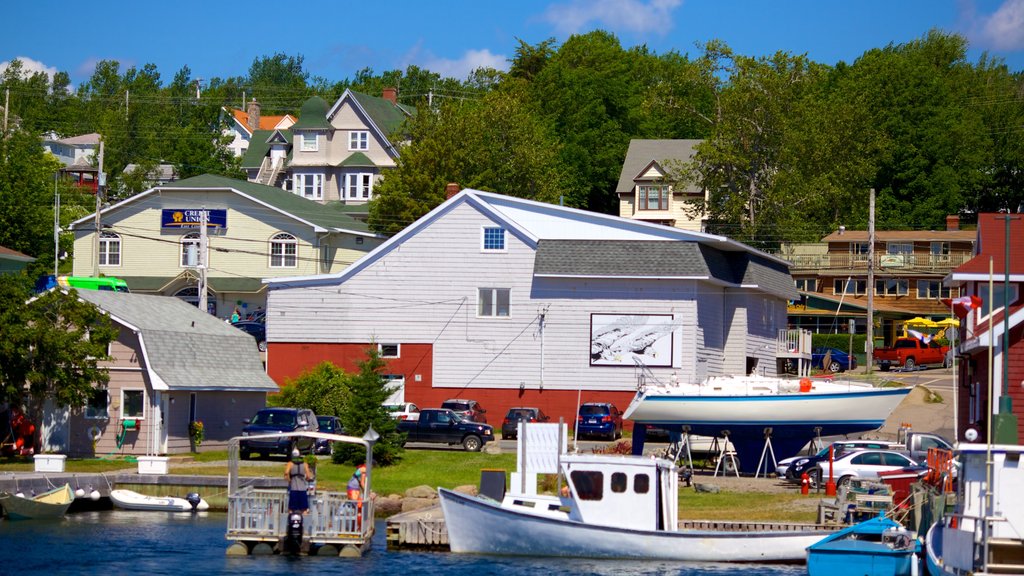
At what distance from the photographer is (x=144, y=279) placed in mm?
87812

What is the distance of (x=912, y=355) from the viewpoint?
271ft

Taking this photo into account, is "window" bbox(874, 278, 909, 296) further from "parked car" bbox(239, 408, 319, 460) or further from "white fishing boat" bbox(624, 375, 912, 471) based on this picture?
"parked car" bbox(239, 408, 319, 460)

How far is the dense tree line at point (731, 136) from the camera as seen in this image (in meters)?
91.3

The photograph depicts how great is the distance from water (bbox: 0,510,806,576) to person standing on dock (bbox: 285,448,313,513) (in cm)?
125

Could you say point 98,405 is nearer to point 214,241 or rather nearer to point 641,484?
point 641,484

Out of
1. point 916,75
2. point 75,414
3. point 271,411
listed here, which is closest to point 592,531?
point 271,411

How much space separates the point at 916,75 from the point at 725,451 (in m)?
76.1

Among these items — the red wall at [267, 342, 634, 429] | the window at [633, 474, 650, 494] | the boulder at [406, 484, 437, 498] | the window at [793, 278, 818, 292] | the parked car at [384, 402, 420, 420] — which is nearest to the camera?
the window at [633, 474, 650, 494]

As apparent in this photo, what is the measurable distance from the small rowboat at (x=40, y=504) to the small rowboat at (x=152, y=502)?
211cm

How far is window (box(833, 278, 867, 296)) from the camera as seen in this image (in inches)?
3851

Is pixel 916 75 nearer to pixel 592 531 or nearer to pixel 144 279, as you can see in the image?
pixel 144 279

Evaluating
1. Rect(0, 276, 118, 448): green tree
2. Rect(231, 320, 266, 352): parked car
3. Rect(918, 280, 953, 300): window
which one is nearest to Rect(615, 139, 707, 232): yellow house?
Rect(918, 280, 953, 300): window

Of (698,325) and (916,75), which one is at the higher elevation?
(916,75)

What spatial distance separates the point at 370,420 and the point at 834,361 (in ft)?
141
